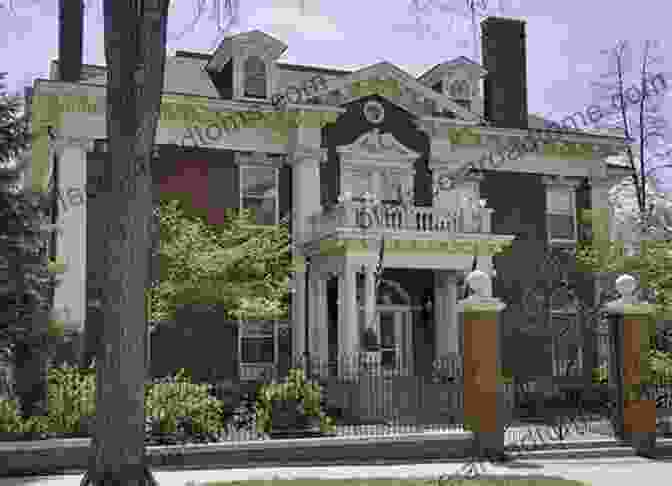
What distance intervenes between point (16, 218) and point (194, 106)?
11139 millimetres

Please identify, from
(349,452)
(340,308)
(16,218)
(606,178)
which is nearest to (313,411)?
(349,452)

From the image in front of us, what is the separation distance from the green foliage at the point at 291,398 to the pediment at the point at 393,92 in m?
13.2

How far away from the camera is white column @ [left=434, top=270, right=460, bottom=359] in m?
28.0

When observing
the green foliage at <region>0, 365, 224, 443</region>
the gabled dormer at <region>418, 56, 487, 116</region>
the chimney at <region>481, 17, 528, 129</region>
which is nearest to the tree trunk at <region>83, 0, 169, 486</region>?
the green foliage at <region>0, 365, 224, 443</region>

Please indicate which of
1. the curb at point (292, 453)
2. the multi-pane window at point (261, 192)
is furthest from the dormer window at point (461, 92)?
the curb at point (292, 453)

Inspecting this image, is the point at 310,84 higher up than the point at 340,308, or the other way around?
Answer: the point at 310,84

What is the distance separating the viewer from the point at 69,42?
27.0 meters

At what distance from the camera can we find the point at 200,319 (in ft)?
88.9

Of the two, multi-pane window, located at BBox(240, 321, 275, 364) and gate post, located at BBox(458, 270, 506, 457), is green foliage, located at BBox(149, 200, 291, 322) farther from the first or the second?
gate post, located at BBox(458, 270, 506, 457)

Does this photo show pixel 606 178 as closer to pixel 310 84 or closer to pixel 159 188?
pixel 310 84

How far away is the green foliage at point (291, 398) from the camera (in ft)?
55.8

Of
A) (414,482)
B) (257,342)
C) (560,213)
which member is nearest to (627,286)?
(414,482)

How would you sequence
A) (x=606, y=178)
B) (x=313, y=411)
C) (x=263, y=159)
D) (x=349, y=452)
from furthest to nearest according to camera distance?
(x=606, y=178) < (x=263, y=159) < (x=313, y=411) < (x=349, y=452)

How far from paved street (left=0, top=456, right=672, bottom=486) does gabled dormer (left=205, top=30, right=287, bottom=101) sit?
53.0 ft
